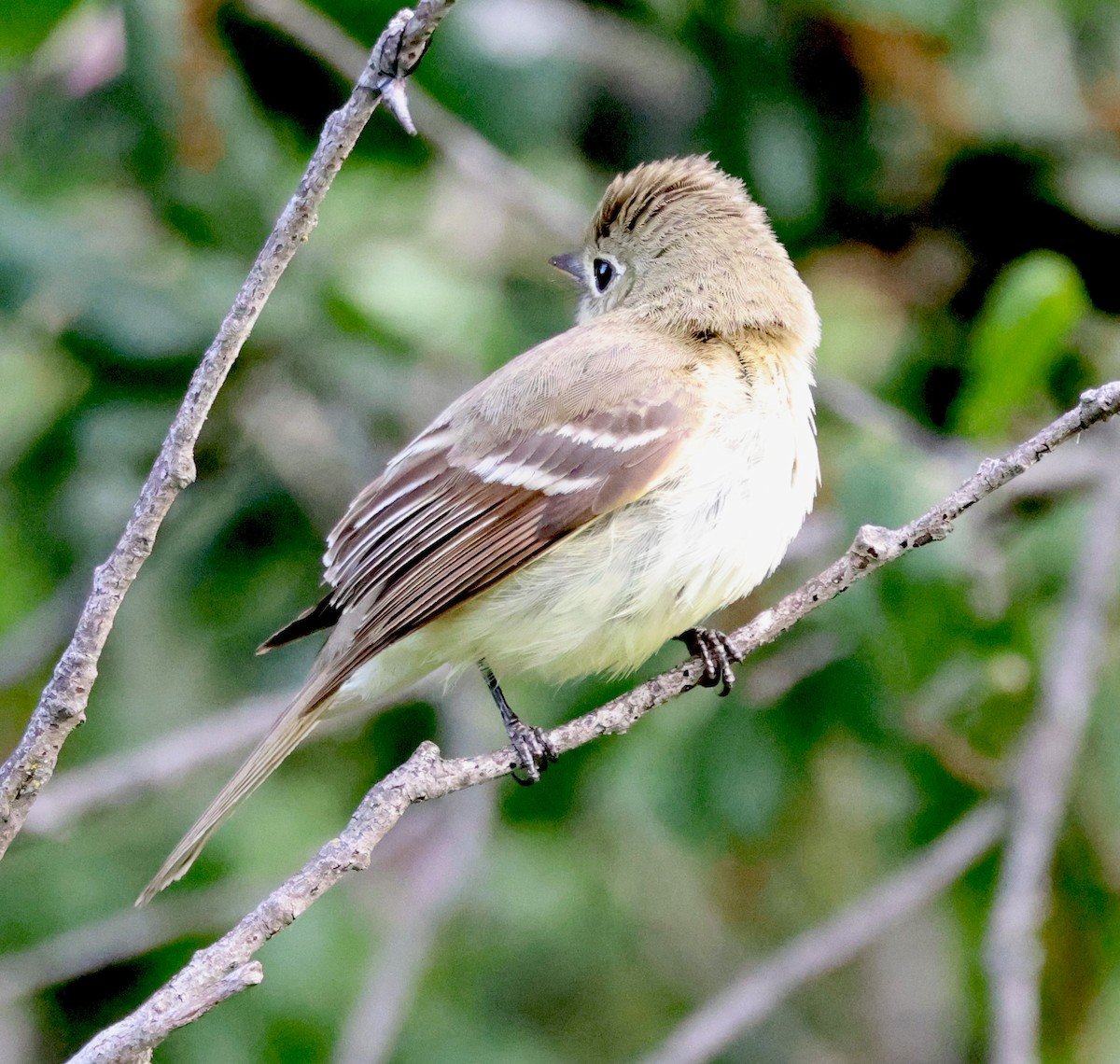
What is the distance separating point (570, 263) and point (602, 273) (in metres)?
0.12

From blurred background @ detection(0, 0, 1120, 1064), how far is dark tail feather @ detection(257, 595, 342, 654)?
59 centimetres

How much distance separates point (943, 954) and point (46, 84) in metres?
4.25

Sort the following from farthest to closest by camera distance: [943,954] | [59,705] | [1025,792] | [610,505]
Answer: [943,954] → [1025,792] → [610,505] → [59,705]

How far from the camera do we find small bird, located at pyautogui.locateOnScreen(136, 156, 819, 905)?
3.07 m

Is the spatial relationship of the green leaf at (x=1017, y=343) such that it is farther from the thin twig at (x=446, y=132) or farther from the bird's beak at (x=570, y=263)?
the thin twig at (x=446, y=132)

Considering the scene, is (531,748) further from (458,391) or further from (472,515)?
(458,391)

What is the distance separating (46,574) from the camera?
4.37 m

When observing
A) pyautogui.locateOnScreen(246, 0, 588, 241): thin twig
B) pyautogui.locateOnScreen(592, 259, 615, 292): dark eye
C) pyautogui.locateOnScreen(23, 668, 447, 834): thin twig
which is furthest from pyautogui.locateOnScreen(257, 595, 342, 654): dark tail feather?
pyautogui.locateOnScreen(246, 0, 588, 241): thin twig

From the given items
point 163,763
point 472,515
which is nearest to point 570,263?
point 472,515

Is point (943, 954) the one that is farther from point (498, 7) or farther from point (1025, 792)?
point (498, 7)

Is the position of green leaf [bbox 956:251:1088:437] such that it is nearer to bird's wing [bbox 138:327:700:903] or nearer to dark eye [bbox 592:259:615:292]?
bird's wing [bbox 138:327:700:903]

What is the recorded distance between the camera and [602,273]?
403 centimetres

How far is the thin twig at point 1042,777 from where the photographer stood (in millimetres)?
3021

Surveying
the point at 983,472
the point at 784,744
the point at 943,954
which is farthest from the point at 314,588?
the point at 943,954
